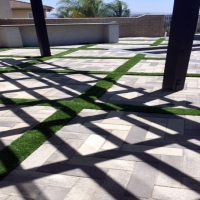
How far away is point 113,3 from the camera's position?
23234 mm

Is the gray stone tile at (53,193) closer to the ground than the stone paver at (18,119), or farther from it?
farther from it

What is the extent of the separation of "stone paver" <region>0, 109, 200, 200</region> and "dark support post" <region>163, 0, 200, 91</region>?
5.36 ft

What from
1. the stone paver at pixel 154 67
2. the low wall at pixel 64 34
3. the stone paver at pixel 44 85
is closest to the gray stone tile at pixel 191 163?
the stone paver at pixel 44 85

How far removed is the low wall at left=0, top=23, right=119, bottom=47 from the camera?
1350 centimetres

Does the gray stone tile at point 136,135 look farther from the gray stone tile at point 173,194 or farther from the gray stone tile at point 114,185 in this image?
the gray stone tile at point 173,194


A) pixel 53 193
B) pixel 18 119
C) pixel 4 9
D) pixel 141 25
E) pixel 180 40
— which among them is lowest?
pixel 141 25

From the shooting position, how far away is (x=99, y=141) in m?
A: 3.05

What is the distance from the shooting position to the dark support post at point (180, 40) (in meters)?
4.25

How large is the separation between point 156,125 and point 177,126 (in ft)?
1.01

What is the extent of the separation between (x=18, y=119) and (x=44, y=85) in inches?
82.8

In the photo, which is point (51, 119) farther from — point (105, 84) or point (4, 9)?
point (4, 9)

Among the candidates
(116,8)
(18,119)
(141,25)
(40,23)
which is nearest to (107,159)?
(18,119)

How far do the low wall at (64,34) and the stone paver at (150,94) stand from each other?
965 centimetres

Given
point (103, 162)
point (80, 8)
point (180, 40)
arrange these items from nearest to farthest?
point (103, 162)
point (180, 40)
point (80, 8)
